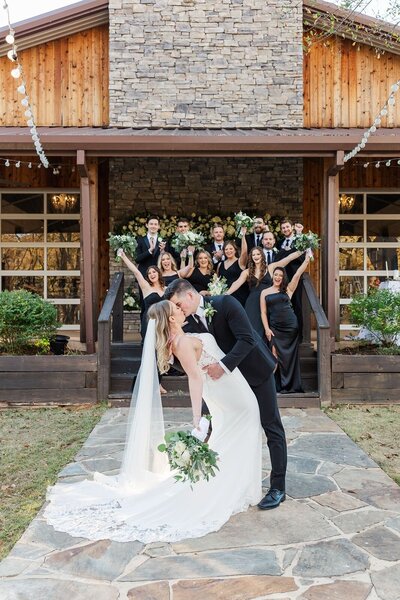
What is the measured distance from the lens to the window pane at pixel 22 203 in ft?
37.3

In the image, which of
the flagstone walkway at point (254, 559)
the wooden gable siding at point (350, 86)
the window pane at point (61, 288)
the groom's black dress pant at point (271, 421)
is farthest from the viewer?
the window pane at point (61, 288)

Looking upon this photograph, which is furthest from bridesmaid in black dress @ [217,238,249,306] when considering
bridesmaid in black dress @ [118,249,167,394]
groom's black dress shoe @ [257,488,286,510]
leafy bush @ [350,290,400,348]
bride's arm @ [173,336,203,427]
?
bride's arm @ [173,336,203,427]

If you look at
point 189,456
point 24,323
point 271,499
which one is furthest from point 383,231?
point 189,456

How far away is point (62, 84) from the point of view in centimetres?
1041

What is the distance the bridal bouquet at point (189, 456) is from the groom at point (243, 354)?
45 centimetres

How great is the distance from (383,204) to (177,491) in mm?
9308

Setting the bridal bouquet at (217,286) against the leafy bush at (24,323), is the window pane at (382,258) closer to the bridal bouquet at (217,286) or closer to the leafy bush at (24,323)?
the bridal bouquet at (217,286)

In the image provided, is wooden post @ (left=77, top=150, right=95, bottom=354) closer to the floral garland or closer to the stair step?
Answer: the stair step

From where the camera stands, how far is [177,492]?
3.68 meters

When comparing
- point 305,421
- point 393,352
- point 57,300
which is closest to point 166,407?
point 305,421

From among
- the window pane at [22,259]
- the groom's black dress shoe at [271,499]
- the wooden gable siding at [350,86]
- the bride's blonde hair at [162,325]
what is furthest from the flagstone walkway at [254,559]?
the window pane at [22,259]

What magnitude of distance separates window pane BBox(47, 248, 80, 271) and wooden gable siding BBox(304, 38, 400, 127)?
5181mm

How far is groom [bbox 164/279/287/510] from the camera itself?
3.60 meters

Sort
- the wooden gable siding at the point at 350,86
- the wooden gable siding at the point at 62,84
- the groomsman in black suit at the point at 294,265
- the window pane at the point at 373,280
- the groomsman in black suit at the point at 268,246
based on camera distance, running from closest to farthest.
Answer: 1. the groomsman in black suit at the point at 268,246
2. the groomsman in black suit at the point at 294,265
3. the wooden gable siding at the point at 62,84
4. the wooden gable siding at the point at 350,86
5. the window pane at the point at 373,280
